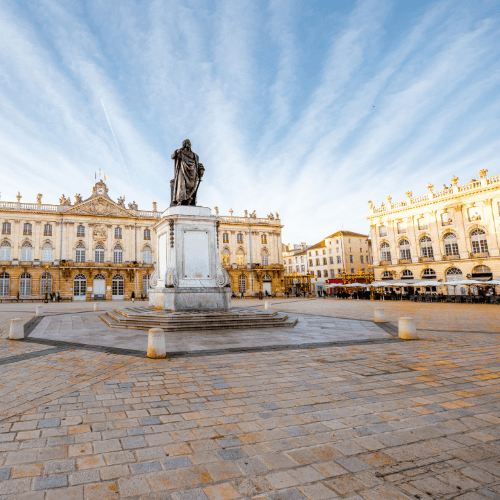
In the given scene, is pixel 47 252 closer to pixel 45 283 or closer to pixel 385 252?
pixel 45 283

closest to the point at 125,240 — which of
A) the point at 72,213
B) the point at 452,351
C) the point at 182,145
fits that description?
the point at 72,213

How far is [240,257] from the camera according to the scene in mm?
52250

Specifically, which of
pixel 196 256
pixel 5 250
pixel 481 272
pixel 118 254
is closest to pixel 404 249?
pixel 481 272

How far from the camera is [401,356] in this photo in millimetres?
6258

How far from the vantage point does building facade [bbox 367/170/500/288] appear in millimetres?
34531

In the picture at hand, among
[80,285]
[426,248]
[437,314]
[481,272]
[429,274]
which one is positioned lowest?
[437,314]

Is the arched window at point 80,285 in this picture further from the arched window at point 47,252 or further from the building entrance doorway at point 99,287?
the arched window at point 47,252

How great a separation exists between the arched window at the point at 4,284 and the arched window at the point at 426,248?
2057 inches

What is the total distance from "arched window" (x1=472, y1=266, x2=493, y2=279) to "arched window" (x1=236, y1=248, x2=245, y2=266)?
30.9m

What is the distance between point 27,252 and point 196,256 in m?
40.1

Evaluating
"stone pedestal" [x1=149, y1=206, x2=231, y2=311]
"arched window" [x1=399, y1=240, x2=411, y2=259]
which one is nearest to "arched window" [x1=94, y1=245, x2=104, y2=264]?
"stone pedestal" [x1=149, y1=206, x2=231, y2=311]

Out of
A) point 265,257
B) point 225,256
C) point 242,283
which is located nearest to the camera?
point 225,256

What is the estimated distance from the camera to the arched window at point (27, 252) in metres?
41.6

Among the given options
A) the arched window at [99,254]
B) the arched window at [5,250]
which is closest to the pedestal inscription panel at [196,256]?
the arched window at [99,254]
